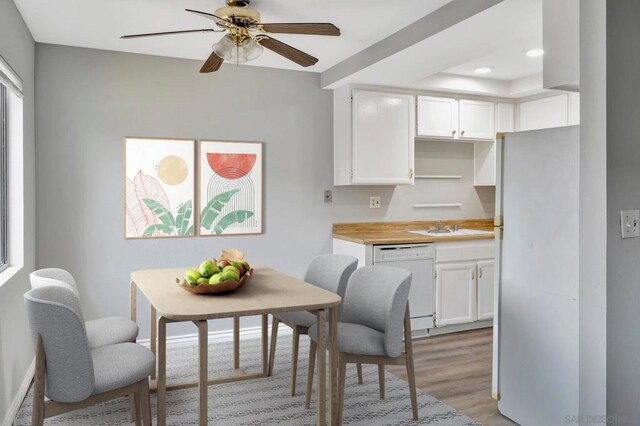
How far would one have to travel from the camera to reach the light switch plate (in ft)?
6.29

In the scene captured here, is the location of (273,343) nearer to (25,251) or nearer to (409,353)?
(409,353)

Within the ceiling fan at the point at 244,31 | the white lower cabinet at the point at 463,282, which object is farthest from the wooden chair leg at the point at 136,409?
the white lower cabinet at the point at 463,282

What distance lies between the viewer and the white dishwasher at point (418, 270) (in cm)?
417

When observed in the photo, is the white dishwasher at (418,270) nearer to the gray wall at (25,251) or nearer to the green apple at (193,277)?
the green apple at (193,277)

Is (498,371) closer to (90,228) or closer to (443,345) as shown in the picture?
(443,345)

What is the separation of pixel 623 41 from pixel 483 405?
2.06 meters

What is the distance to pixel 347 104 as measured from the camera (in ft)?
14.4

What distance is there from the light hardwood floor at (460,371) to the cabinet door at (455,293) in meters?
0.17

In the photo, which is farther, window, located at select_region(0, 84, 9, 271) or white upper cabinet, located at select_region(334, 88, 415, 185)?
white upper cabinet, located at select_region(334, 88, 415, 185)

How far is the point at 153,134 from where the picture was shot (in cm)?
400

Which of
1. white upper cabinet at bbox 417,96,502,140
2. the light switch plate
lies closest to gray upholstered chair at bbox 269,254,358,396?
the light switch plate

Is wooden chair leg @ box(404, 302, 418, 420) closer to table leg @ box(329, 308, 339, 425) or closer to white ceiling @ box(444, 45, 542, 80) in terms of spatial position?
table leg @ box(329, 308, 339, 425)

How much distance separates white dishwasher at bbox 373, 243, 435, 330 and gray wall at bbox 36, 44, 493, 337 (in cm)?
68

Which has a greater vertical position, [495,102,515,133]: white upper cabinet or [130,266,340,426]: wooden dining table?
[495,102,515,133]: white upper cabinet
